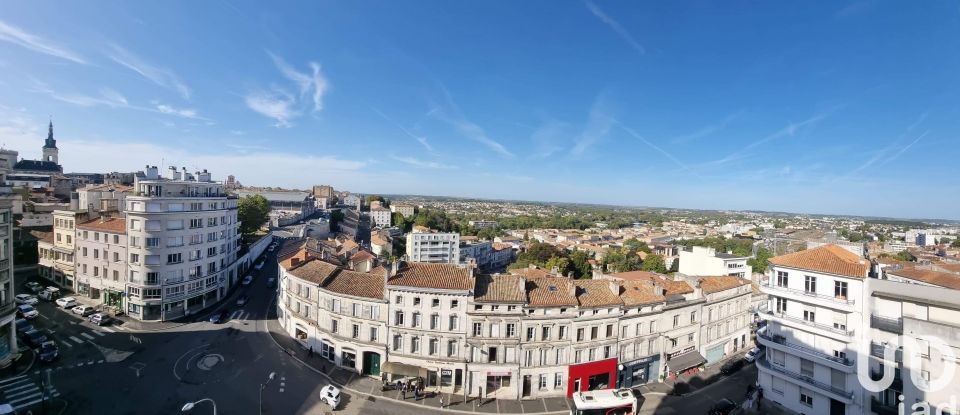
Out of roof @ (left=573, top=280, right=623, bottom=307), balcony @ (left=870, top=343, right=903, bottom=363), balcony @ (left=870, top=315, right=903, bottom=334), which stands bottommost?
balcony @ (left=870, top=343, right=903, bottom=363)

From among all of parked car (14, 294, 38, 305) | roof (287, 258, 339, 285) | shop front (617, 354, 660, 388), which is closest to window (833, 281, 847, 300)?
shop front (617, 354, 660, 388)

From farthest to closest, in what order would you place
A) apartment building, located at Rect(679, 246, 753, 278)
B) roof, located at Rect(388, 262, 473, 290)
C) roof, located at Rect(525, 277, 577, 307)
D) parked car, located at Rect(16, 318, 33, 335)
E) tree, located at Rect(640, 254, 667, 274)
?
tree, located at Rect(640, 254, 667, 274) < apartment building, located at Rect(679, 246, 753, 278) < parked car, located at Rect(16, 318, 33, 335) < roof, located at Rect(525, 277, 577, 307) < roof, located at Rect(388, 262, 473, 290)

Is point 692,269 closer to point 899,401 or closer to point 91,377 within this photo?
point 899,401

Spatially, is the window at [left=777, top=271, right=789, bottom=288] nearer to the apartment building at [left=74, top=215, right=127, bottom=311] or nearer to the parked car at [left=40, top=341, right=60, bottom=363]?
the parked car at [left=40, top=341, right=60, bottom=363]

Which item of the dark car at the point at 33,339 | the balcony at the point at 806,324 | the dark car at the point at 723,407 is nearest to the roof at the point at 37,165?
the dark car at the point at 33,339

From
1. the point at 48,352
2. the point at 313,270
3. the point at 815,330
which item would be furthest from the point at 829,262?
the point at 48,352

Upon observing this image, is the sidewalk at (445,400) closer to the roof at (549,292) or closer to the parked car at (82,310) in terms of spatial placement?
the roof at (549,292)
